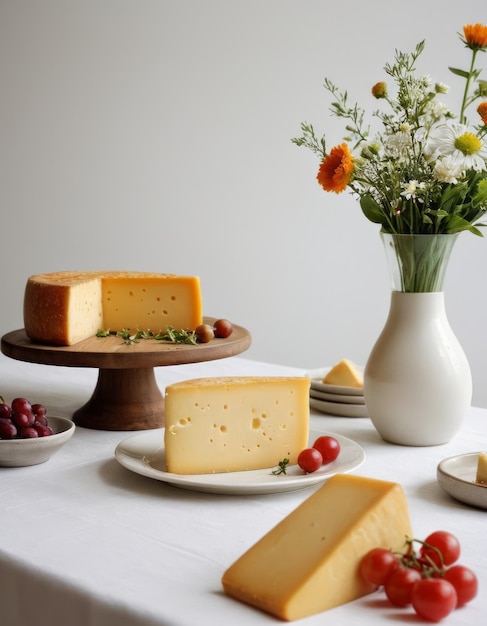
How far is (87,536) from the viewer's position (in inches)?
50.5

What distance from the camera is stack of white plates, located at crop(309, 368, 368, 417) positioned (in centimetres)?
203

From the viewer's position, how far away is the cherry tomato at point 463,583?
1033 millimetres

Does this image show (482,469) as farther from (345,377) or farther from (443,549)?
(345,377)

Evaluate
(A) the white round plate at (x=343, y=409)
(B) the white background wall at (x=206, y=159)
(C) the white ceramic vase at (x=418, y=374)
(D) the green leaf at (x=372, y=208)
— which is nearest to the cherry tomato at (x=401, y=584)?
(C) the white ceramic vase at (x=418, y=374)

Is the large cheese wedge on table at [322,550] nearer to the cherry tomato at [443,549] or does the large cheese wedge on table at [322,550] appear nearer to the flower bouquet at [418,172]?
the cherry tomato at [443,549]

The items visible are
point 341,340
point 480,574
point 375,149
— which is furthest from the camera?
point 341,340

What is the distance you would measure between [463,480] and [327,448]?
0.26m

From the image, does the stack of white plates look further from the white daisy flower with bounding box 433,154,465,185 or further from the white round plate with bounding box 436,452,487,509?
the white daisy flower with bounding box 433,154,465,185

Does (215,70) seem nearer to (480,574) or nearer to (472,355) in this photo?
(472,355)

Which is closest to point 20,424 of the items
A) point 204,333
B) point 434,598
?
point 204,333

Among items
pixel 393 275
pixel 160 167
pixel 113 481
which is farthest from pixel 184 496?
pixel 160 167

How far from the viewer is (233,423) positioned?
1.54 metres

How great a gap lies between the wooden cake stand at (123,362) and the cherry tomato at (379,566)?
2.79 feet

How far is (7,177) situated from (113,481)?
380cm
